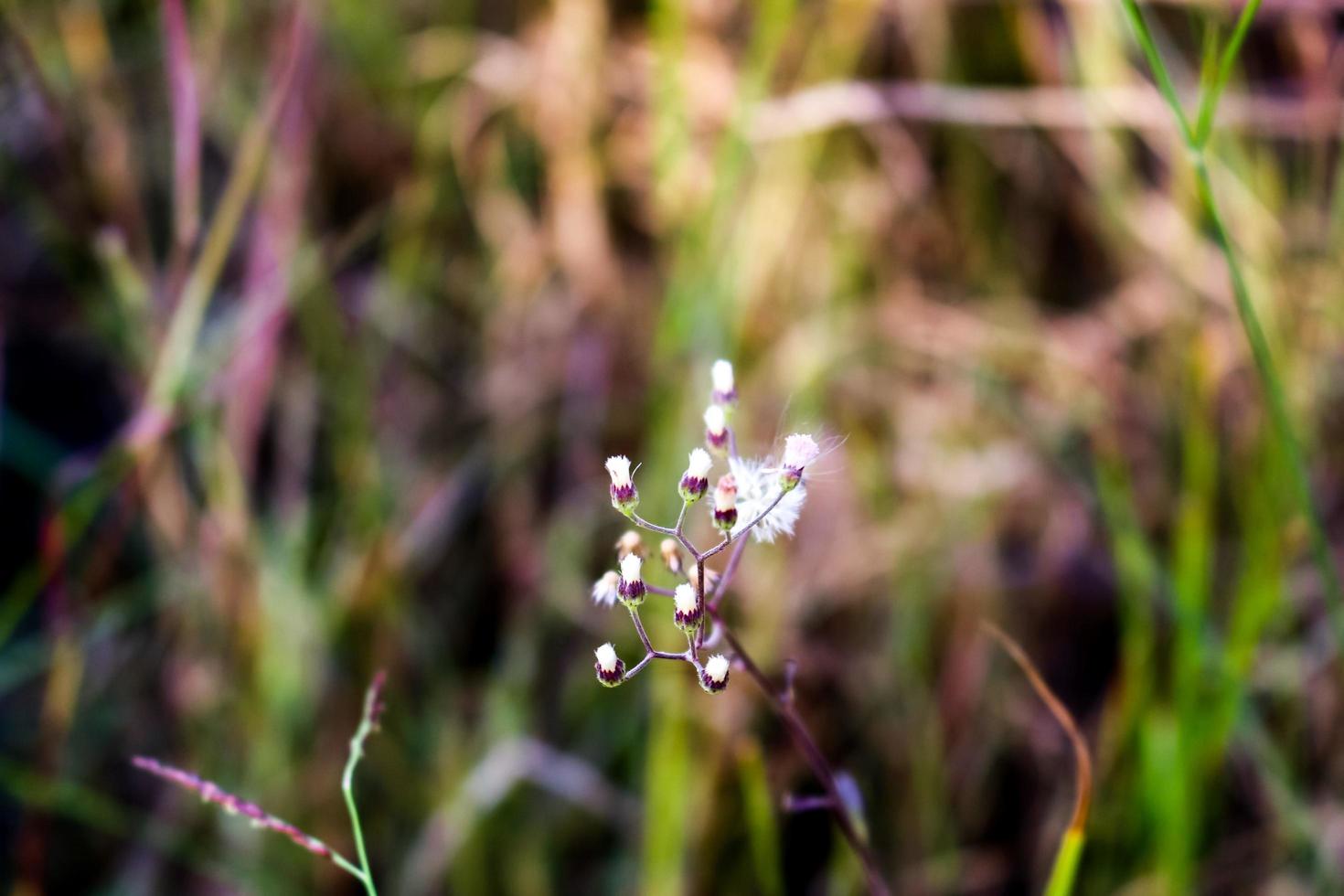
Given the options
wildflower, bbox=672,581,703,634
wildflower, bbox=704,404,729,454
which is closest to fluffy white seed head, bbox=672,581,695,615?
wildflower, bbox=672,581,703,634

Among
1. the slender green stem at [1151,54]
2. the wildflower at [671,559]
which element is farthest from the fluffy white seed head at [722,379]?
the slender green stem at [1151,54]

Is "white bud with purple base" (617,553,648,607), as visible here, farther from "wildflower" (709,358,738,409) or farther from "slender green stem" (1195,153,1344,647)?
"slender green stem" (1195,153,1344,647)

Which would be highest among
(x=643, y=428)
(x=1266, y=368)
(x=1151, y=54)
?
(x=643, y=428)

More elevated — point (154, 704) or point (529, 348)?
point (529, 348)

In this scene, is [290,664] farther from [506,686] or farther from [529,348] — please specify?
[529,348]

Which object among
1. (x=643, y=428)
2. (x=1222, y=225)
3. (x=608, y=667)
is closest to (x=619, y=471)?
(x=608, y=667)

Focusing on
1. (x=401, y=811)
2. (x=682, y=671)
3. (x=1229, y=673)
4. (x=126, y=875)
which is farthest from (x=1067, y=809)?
(x=126, y=875)

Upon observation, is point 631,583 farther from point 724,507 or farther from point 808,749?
point 808,749
